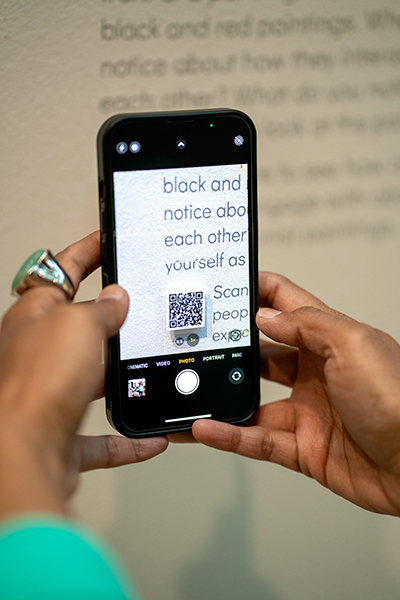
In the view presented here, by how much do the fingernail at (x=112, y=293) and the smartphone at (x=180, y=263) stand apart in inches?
1.3

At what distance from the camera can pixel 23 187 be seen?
543 mm

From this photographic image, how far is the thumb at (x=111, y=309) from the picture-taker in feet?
1.11

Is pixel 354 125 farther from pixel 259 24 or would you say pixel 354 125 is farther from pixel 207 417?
pixel 207 417

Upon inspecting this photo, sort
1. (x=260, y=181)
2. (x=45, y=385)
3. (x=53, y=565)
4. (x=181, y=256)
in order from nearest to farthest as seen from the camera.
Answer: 1. (x=53, y=565)
2. (x=45, y=385)
3. (x=181, y=256)
4. (x=260, y=181)

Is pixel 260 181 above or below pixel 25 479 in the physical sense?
above

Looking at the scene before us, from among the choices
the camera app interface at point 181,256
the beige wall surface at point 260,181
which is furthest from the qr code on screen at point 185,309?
the beige wall surface at point 260,181

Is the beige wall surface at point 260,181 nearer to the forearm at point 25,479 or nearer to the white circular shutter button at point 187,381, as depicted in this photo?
the white circular shutter button at point 187,381

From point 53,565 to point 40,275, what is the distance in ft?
0.78

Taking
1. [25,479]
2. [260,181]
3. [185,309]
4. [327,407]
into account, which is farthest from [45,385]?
[260,181]

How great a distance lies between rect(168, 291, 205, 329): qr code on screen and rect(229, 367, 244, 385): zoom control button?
55 mm

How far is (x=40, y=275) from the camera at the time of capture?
15.0 inches

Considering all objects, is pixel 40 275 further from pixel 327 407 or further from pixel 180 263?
pixel 327 407

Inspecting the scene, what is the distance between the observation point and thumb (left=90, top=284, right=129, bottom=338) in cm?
34

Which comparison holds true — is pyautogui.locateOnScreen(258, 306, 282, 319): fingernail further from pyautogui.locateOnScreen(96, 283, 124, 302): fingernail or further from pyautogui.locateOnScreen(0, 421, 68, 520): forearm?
pyautogui.locateOnScreen(0, 421, 68, 520): forearm
